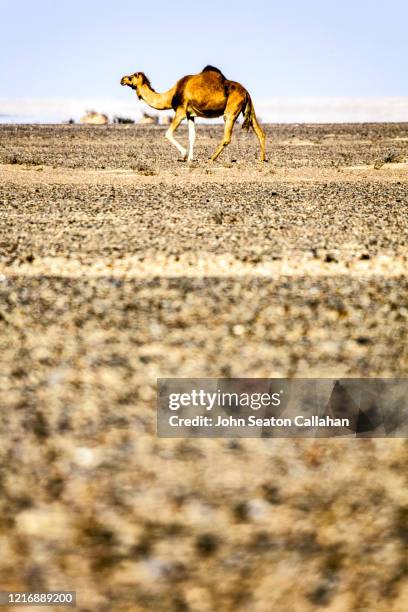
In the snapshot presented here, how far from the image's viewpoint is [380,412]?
9.73ft

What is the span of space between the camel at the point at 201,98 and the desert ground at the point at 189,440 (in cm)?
950

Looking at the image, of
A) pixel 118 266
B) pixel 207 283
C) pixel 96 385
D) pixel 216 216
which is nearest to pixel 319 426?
pixel 96 385

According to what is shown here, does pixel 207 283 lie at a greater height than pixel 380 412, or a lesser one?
greater

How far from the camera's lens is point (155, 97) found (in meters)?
15.3

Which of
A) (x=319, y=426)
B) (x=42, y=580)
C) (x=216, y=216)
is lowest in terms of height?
(x=42, y=580)

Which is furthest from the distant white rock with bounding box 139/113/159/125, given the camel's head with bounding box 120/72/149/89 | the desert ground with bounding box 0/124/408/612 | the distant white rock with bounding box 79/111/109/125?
the desert ground with bounding box 0/124/408/612

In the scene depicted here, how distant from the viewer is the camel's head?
50.8 ft

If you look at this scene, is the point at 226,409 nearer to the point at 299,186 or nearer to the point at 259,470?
the point at 259,470

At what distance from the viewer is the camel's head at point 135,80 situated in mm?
15474

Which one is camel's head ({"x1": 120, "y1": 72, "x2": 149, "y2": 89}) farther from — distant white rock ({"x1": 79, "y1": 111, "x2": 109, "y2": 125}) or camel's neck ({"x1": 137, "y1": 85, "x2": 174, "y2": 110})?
distant white rock ({"x1": 79, "y1": 111, "x2": 109, "y2": 125})

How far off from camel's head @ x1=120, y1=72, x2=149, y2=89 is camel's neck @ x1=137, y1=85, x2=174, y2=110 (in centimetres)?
11

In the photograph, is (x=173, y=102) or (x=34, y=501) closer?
(x=34, y=501)

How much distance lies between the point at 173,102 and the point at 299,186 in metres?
6.23

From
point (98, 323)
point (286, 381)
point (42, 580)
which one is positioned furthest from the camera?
point (98, 323)
